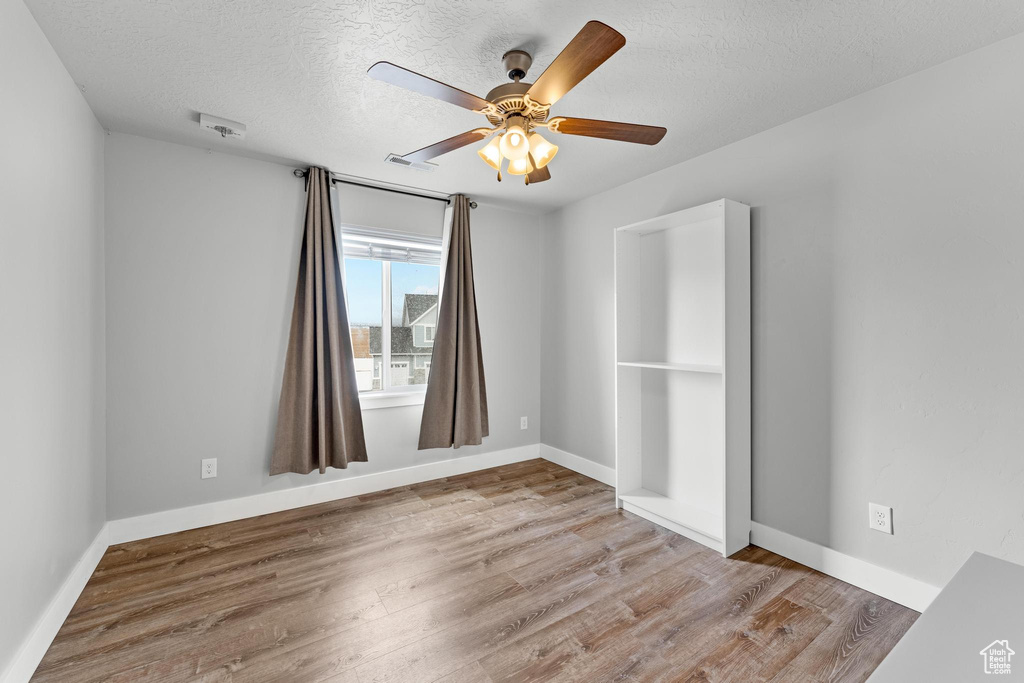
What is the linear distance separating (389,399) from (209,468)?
1228mm

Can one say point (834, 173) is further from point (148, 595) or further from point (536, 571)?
point (148, 595)

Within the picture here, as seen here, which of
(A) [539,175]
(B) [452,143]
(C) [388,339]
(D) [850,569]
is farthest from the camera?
(C) [388,339]

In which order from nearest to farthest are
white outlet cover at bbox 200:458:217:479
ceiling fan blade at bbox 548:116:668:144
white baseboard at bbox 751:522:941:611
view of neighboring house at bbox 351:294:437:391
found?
ceiling fan blade at bbox 548:116:668:144 → white baseboard at bbox 751:522:941:611 → white outlet cover at bbox 200:458:217:479 → view of neighboring house at bbox 351:294:437:391

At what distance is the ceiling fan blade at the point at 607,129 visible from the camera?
1.90 m

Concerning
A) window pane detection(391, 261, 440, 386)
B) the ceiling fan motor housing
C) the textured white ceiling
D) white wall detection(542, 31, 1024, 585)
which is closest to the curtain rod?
the textured white ceiling

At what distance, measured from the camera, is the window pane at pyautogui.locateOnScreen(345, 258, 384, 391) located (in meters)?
3.55

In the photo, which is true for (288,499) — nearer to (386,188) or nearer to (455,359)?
(455,359)

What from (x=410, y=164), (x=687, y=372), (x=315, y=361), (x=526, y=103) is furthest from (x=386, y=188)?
(x=687, y=372)

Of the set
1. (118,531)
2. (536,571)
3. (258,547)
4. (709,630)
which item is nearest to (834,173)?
(709,630)

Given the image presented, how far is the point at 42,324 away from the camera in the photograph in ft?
5.80

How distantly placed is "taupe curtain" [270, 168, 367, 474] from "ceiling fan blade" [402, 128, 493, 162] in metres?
1.25

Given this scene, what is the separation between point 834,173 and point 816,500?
166cm

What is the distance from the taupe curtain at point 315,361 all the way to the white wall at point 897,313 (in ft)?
8.46

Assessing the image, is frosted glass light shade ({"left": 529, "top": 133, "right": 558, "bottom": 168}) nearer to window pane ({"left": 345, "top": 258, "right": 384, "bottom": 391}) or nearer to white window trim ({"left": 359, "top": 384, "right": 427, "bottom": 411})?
window pane ({"left": 345, "top": 258, "right": 384, "bottom": 391})
